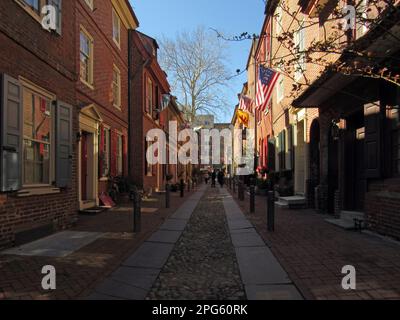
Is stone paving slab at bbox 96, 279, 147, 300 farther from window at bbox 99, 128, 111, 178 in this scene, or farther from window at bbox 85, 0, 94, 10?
window at bbox 85, 0, 94, 10

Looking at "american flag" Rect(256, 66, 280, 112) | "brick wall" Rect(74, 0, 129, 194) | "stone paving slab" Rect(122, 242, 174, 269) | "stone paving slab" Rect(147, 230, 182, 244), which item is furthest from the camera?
"american flag" Rect(256, 66, 280, 112)

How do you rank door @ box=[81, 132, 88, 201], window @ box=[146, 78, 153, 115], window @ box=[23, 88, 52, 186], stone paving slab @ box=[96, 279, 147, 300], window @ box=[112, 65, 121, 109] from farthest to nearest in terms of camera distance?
window @ box=[146, 78, 153, 115] < window @ box=[112, 65, 121, 109] < door @ box=[81, 132, 88, 201] < window @ box=[23, 88, 52, 186] < stone paving slab @ box=[96, 279, 147, 300]

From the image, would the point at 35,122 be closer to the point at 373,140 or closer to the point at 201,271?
the point at 201,271

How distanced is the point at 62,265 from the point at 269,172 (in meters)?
17.2

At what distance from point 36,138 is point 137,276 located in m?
3.98

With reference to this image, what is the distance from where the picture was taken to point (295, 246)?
277 inches

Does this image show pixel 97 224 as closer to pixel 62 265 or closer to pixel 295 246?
pixel 62 265

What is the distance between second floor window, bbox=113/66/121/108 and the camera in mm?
16184

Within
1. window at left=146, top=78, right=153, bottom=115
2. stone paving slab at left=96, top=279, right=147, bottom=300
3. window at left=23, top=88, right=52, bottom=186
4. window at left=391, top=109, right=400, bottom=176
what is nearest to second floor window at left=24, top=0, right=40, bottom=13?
window at left=23, top=88, right=52, bottom=186

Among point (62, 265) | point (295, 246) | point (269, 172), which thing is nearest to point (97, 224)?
point (62, 265)

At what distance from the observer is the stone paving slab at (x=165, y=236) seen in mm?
8008

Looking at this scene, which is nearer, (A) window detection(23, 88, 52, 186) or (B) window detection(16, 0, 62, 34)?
(B) window detection(16, 0, 62, 34)

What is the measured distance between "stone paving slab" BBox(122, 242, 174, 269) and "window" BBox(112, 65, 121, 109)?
9853 mm

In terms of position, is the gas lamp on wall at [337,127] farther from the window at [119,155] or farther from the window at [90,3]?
the window at [119,155]
